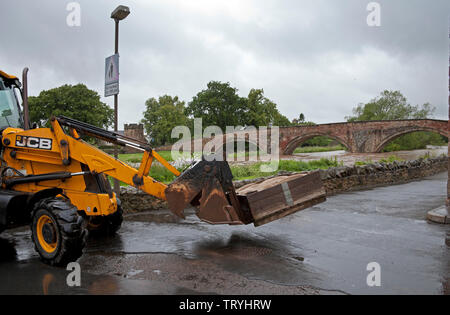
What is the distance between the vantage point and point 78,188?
225 inches

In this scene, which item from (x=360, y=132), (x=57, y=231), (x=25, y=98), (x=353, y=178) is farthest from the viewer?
(x=360, y=132)

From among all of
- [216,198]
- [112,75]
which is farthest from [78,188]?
[112,75]

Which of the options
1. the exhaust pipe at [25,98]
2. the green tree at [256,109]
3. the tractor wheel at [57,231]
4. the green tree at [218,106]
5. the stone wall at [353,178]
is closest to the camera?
the tractor wheel at [57,231]

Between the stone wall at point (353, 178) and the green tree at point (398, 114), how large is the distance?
33980mm

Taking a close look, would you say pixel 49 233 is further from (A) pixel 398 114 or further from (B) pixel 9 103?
(A) pixel 398 114

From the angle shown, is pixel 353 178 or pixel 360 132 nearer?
pixel 353 178

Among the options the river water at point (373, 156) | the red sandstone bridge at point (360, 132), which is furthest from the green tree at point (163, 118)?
the river water at point (373, 156)

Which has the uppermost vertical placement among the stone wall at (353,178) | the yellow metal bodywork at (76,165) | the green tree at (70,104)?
the green tree at (70,104)

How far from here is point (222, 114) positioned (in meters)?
61.9

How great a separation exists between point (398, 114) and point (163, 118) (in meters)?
43.9

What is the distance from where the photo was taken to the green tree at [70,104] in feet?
158

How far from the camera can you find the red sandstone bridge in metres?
46.0

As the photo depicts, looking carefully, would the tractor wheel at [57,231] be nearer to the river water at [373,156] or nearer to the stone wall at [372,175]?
the stone wall at [372,175]
